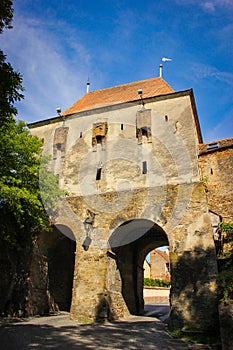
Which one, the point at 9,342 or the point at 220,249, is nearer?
the point at 9,342

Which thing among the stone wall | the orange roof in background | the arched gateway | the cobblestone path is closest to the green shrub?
the arched gateway

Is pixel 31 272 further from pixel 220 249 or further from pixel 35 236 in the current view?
pixel 220 249

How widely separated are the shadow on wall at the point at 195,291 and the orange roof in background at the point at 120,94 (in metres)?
10.1

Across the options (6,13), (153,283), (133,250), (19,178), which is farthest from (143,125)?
(153,283)

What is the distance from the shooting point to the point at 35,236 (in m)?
12.8

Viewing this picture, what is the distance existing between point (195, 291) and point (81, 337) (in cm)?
398

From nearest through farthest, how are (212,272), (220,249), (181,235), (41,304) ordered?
1. (212,272)
2. (181,235)
3. (220,249)
4. (41,304)

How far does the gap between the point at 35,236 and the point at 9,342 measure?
6.26 metres

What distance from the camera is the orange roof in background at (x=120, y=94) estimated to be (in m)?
17.7

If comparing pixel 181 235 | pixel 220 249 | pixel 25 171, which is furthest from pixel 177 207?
pixel 25 171

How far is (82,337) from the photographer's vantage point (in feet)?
25.6

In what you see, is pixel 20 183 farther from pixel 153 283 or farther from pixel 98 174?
pixel 153 283

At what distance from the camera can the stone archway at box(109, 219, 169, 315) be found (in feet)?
40.8

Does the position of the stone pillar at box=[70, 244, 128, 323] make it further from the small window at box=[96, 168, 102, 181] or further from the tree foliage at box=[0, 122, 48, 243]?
the small window at box=[96, 168, 102, 181]
